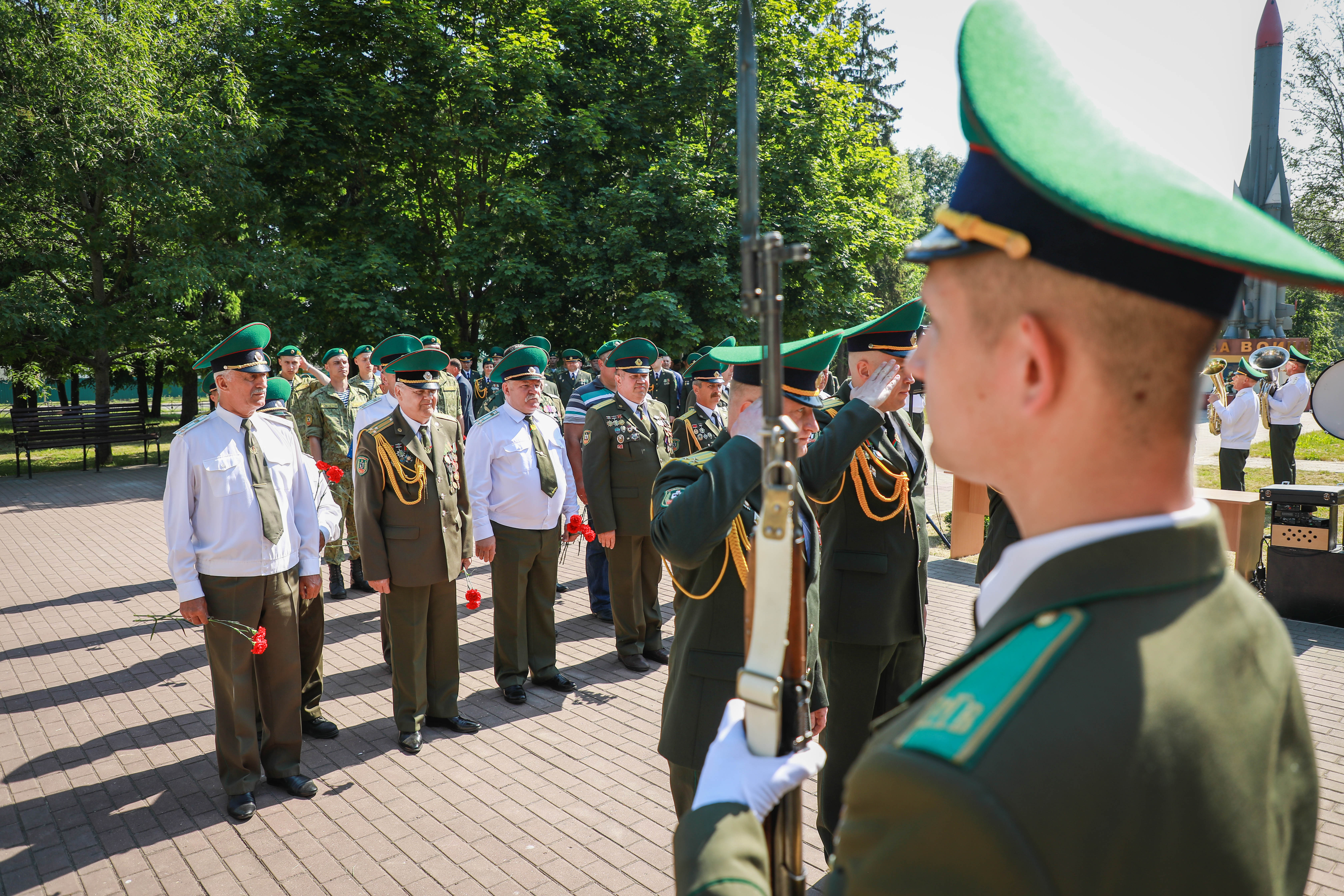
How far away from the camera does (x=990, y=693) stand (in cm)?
88

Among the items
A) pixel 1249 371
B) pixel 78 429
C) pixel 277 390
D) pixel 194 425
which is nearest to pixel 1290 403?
pixel 1249 371

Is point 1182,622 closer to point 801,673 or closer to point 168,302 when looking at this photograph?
point 801,673

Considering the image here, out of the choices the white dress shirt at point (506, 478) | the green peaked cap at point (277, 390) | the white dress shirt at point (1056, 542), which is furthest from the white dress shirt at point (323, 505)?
the white dress shirt at point (1056, 542)

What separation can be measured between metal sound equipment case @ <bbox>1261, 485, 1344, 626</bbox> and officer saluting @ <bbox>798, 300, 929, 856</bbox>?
535 centimetres

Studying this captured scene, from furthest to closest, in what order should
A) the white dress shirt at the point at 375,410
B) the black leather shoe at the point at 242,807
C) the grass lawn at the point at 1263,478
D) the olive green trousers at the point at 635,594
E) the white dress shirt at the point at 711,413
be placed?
1. the grass lawn at the point at 1263,478
2. the white dress shirt at the point at 711,413
3. the white dress shirt at the point at 375,410
4. the olive green trousers at the point at 635,594
5. the black leather shoe at the point at 242,807

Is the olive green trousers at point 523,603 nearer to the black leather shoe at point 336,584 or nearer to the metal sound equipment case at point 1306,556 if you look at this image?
the black leather shoe at point 336,584

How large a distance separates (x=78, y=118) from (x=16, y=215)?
8.57ft

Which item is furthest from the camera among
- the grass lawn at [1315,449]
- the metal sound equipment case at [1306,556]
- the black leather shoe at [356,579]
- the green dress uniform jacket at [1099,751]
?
the grass lawn at [1315,449]

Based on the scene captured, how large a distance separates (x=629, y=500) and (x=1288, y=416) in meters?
11.6

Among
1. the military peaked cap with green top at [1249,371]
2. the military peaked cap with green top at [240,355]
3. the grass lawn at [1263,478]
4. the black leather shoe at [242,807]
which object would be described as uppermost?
the military peaked cap with green top at [240,355]

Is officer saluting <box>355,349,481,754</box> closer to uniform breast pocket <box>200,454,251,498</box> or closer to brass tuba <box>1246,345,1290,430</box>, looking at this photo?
uniform breast pocket <box>200,454,251,498</box>

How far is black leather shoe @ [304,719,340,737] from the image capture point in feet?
17.7

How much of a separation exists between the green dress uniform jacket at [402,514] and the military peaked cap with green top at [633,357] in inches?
97.9

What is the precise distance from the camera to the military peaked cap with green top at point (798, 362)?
311cm
